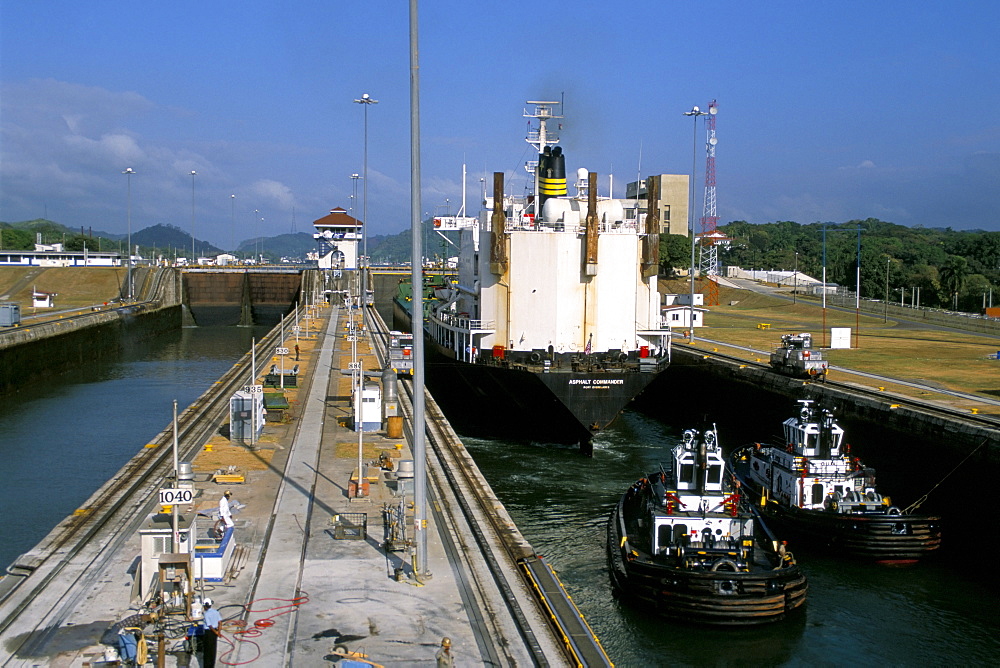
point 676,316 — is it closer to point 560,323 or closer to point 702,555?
point 560,323

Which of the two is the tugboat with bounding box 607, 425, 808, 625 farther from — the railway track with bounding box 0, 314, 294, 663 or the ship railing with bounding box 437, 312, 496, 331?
the ship railing with bounding box 437, 312, 496, 331

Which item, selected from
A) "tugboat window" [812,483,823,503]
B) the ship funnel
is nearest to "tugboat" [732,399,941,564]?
"tugboat window" [812,483,823,503]

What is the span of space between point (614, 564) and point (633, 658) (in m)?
3.68

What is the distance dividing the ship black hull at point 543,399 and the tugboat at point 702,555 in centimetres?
1068

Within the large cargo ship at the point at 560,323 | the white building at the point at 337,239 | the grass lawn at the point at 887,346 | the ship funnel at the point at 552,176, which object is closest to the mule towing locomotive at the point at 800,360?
the grass lawn at the point at 887,346

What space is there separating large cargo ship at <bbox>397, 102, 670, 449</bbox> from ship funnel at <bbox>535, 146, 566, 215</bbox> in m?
4.78

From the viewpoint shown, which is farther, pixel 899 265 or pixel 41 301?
pixel 899 265

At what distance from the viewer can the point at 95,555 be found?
1691cm

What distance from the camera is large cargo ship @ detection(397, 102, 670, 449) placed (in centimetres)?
3491

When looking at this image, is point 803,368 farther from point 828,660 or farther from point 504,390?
point 828,660

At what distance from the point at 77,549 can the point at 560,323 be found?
2322 cm

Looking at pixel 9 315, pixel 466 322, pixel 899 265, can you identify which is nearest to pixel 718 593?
pixel 466 322

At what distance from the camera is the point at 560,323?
37312 millimetres

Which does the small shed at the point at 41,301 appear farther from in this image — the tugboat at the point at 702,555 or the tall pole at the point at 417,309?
the tall pole at the point at 417,309
